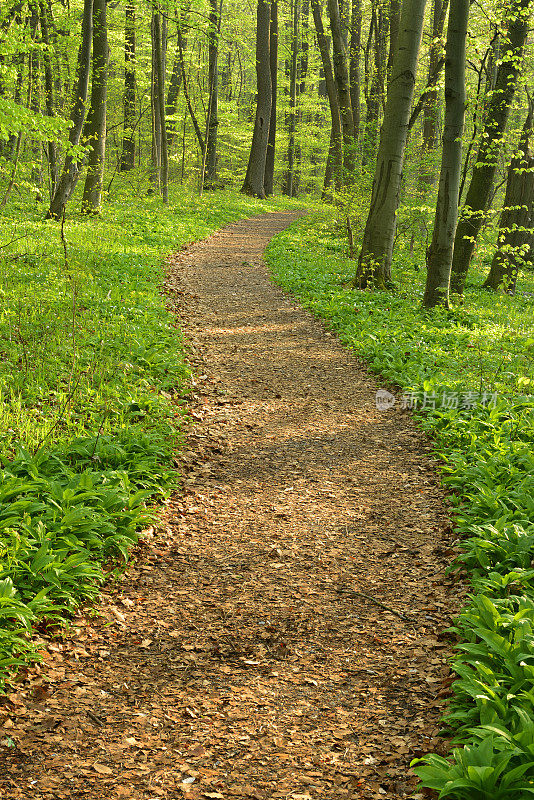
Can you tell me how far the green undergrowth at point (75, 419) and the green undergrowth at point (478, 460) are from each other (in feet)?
7.16

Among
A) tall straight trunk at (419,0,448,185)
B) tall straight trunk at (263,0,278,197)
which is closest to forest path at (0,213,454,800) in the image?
tall straight trunk at (419,0,448,185)

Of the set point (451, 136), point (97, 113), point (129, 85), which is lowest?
point (451, 136)

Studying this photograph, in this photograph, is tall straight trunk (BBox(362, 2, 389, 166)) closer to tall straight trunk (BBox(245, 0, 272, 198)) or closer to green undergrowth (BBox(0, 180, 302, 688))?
tall straight trunk (BBox(245, 0, 272, 198))

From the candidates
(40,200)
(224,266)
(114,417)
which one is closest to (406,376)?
(114,417)

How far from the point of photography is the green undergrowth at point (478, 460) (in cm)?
238

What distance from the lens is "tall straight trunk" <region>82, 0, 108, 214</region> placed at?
527 inches

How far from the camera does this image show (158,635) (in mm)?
3488

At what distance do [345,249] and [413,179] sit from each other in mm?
2562

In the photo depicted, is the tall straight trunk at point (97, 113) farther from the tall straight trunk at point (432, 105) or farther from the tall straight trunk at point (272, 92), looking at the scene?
the tall straight trunk at point (272, 92)

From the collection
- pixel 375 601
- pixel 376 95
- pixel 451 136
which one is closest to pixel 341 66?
pixel 376 95

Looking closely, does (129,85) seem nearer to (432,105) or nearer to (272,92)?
(272,92)

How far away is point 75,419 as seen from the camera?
5.23 meters

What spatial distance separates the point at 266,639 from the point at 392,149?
28.9ft

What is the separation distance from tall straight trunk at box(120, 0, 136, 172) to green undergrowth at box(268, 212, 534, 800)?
1186cm
